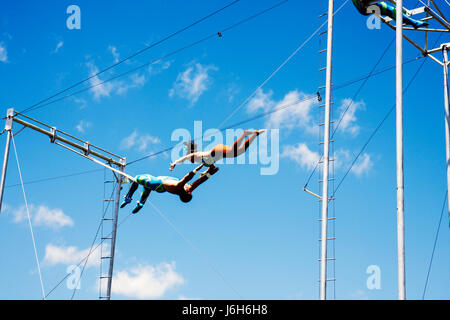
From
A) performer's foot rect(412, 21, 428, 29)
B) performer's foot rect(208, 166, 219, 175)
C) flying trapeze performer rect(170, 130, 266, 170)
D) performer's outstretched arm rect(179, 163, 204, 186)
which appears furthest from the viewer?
performer's foot rect(412, 21, 428, 29)

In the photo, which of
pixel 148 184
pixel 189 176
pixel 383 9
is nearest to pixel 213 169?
pixel 189 176

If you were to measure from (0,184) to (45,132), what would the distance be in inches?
79.2

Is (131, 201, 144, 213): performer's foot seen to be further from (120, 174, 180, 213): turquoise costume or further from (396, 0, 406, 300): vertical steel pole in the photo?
(396, 0, 406, 300): vertical steel pole

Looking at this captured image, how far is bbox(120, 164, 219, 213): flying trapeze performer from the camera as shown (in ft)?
39.7

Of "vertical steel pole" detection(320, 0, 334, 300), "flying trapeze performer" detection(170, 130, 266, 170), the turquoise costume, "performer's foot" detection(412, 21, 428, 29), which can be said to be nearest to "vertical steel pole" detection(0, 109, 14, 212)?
the turquoise costume

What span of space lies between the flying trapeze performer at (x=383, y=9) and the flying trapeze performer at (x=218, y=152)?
452 centimetres

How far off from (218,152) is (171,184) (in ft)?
5.17

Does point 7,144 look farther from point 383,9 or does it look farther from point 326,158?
point 383,9

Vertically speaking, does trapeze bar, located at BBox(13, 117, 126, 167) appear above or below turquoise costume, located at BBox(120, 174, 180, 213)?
above

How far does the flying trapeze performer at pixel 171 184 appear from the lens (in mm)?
12092

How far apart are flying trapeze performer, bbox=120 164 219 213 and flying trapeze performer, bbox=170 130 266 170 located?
0.22 meters

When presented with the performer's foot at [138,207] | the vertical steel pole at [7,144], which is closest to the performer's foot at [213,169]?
the performer's foot at [138,207]
